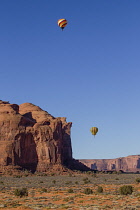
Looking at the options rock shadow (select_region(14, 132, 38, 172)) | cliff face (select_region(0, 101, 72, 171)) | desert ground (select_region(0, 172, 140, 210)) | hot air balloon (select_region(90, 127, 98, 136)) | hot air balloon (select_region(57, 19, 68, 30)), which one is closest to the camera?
desert ground (select_region(0, 172, 140, 210))

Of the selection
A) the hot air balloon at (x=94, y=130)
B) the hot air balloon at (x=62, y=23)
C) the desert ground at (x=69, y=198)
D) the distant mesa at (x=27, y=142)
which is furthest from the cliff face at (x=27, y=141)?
the desert ground at (x=69, y=198)

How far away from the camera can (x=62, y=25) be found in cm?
7200

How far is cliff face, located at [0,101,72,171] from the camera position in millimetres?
93812

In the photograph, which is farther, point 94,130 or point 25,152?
point 25,152

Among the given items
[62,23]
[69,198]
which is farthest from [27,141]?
[69,198]

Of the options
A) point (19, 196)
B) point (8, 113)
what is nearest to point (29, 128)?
point (8, 113)

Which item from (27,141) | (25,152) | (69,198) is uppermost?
(27,141)

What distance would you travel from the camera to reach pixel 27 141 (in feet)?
324

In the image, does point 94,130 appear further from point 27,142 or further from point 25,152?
point 25,152

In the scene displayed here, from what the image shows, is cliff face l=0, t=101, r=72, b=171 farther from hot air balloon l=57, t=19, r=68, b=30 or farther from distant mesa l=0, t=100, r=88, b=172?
hot air balloon l=57, t=19, r=68, b=30

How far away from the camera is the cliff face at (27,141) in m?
93.8

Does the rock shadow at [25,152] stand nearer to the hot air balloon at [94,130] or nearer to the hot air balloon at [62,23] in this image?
the hot air balloon at [94,130]

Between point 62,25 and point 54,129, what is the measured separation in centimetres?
4145

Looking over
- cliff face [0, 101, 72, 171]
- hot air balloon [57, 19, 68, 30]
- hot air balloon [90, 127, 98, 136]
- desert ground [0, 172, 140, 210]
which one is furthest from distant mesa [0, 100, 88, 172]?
desert ground [0, 172, 140, 210]
